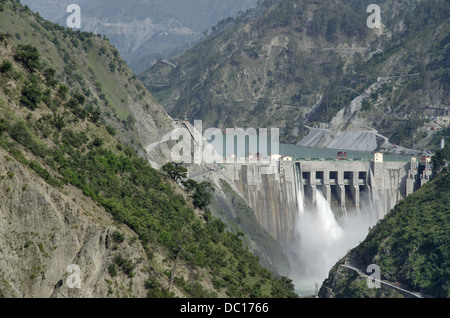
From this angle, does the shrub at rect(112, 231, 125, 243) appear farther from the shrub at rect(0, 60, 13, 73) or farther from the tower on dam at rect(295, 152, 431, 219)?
the tower on dam at rect(295, 152, 431, 219)

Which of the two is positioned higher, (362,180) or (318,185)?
(362,180)

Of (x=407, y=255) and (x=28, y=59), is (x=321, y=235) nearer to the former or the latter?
(x=407, y=255)

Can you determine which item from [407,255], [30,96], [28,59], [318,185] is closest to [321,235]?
[318,185]

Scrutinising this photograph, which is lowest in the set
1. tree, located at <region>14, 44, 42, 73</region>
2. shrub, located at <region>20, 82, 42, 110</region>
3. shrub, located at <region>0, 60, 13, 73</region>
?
shrub, located at <region>20, 82, 42, 110</region>

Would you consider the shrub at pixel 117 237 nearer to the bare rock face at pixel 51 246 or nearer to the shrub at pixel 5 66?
the bare rock face at pixel 51 246

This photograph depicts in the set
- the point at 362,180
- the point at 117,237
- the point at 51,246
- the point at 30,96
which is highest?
the point at 30,96

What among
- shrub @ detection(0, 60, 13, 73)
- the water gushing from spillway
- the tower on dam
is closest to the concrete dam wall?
the tower on dam

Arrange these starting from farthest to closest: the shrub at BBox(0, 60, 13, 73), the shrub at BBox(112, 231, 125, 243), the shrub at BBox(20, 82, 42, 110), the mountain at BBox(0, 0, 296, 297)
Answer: the shrub at BBox(0, 60, 13, 73) < the shrub at BBox(20, 82, 42, 110) < the shrub at BBox(112, 231, 125, 243) < the mountain at BBox(0, 0, 296, 297)
